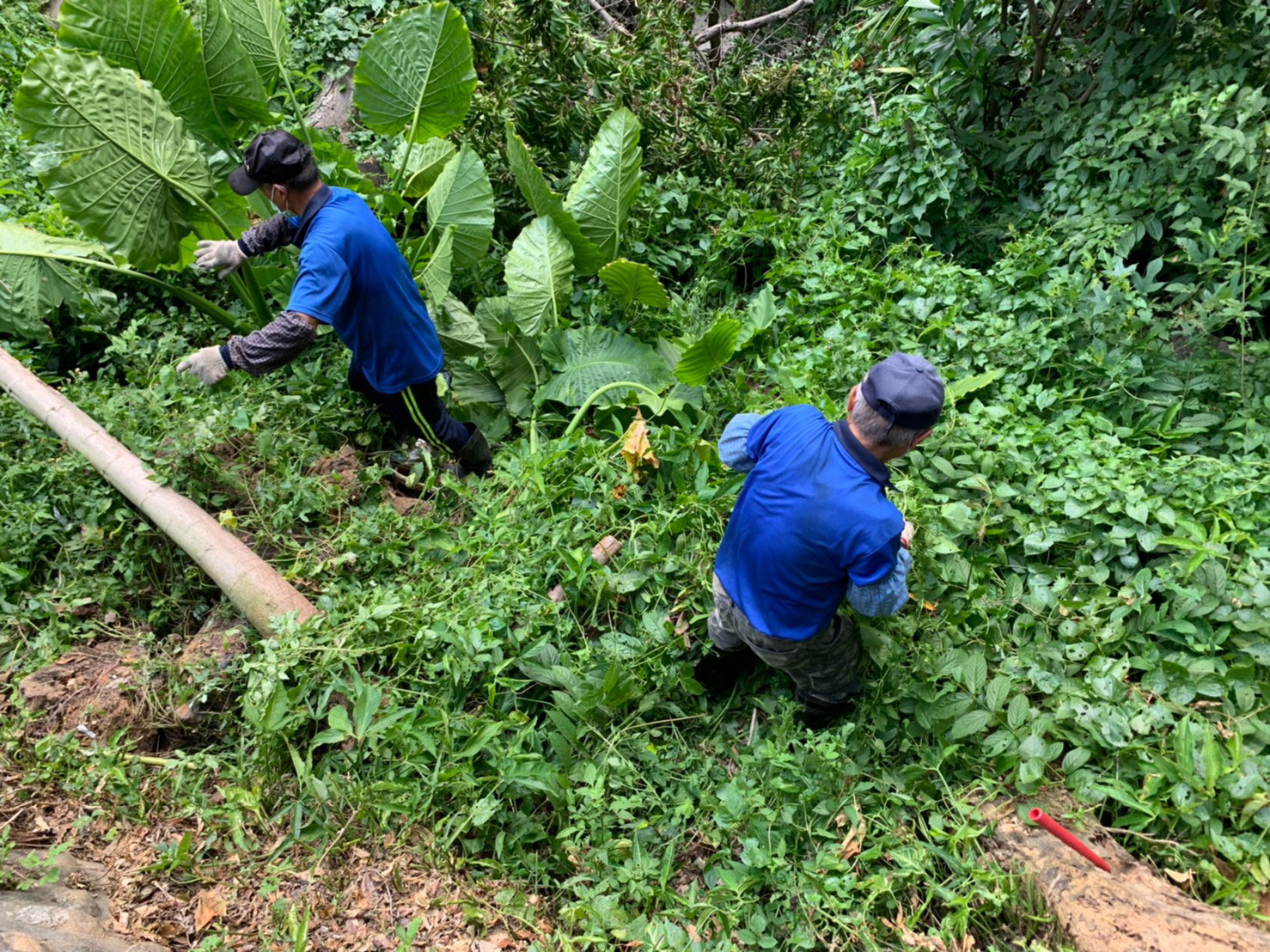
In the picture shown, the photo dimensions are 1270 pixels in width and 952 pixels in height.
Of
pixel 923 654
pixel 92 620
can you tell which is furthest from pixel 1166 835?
pixel 92 620

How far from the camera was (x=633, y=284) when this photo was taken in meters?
3.57

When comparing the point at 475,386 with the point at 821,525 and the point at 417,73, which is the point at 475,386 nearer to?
the point at 417,73

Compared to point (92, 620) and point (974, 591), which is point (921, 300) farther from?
point (92, 620)

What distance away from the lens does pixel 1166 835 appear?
6.77ft

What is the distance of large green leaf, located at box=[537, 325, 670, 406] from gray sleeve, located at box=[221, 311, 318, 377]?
3.51ft

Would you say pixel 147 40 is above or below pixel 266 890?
above

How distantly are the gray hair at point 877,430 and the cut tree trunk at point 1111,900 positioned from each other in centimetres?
111

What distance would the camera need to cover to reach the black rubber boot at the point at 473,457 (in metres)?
3.45

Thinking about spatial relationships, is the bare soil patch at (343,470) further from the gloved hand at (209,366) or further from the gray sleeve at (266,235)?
the gray sleeve at (266,235)

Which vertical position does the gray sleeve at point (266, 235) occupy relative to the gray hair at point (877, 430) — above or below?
above

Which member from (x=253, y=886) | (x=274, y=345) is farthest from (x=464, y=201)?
(x=253, y=886)

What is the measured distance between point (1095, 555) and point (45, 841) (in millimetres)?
3232

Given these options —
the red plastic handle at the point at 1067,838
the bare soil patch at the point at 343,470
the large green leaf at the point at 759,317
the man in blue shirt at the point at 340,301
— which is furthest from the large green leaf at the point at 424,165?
the red plastic handle at the point at 1067,838

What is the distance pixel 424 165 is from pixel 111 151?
140 centimetres
